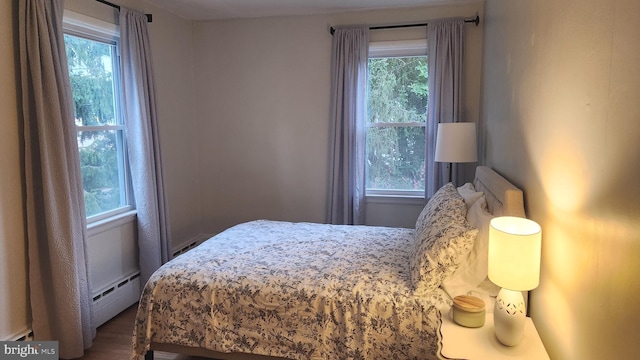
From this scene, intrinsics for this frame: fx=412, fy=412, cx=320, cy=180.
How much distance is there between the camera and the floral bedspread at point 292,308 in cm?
206

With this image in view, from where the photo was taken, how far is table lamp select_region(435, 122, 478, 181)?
10.9ft

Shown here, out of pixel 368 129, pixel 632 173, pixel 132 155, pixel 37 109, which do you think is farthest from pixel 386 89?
pixel 632 173

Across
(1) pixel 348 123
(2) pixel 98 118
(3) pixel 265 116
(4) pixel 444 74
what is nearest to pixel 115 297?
(2) pixel 98 118

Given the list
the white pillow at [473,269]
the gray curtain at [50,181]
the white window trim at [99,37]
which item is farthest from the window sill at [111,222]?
the white pillow at [473,269]

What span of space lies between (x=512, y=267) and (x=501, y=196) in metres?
0.72

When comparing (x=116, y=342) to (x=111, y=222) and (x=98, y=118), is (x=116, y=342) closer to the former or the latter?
(x=111, y=222)

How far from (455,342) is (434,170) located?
2435mm

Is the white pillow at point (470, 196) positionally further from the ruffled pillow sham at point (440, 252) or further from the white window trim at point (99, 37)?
the white window trim at point (99, 37)

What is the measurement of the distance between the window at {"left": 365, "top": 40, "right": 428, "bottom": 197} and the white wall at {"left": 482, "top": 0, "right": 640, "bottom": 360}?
1.81 m

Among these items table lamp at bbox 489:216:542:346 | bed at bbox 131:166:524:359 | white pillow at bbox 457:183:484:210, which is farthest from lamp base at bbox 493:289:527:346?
white pillow at bbox 457:183:484:210

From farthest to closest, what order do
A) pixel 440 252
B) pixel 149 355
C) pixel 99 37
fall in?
1. pixel 99 37
2. pixel 149 355
3. pixel 440 252

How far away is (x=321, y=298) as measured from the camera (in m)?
2.15

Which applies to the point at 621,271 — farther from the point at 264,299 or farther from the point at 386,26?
the point at 386,26

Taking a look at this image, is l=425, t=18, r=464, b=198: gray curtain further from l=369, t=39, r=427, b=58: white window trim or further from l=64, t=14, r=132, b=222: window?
l=64, t=14, r=132, b=222: window
